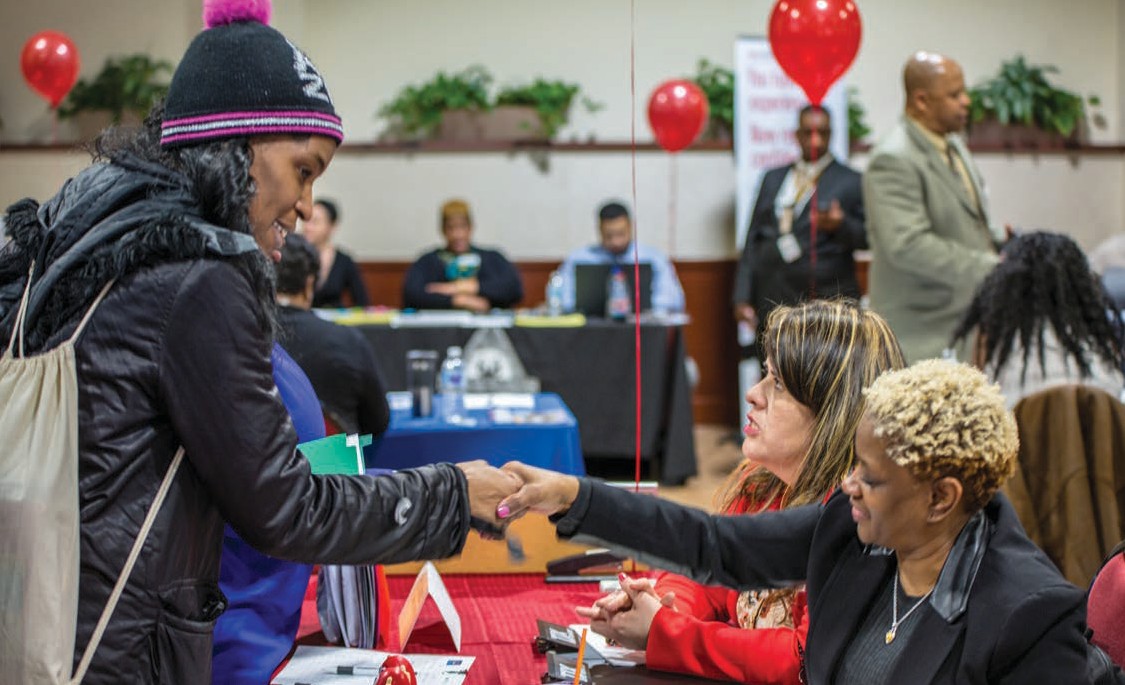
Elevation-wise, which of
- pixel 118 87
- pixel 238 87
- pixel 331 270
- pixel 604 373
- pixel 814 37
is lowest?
pixel 604 373

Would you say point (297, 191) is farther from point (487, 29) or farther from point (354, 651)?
point (487, 29)

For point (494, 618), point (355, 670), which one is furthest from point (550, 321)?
point (355, 670)

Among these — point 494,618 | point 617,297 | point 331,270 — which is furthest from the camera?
point 331,270

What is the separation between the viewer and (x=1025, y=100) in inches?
327

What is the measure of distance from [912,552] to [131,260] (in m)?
0.90

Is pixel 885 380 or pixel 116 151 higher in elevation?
pixel 116 151

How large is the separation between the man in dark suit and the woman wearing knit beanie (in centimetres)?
495

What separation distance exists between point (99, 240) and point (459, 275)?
18.3 ft

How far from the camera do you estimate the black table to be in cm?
591

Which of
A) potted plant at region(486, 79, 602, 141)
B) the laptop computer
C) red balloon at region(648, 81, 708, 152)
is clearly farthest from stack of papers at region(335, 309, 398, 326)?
potted plant at region(486, 79, 602, 141)

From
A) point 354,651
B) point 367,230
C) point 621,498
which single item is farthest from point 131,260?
point 367,230

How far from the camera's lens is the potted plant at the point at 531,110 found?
8.15 m

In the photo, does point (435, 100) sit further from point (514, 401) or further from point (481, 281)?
point (514, 401)

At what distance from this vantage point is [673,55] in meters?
8.45
